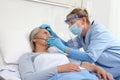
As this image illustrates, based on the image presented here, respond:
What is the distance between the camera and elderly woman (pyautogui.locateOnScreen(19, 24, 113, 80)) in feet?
5.10

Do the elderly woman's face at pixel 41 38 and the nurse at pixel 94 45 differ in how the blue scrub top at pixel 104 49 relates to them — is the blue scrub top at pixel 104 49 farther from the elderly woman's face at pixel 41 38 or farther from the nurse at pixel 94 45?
the elderly woman's face at pixel 41 38

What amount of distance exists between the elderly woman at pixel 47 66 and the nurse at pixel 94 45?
0.08 meters

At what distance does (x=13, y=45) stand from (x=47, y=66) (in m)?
0.40

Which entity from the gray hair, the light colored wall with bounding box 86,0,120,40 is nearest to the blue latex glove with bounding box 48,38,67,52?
the gray hair

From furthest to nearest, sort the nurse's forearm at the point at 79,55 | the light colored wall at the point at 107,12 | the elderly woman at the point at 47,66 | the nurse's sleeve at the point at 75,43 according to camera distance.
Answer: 1. the light colored wall at the point at 107,12
2. the nurse's sleeve at the point at 75,43
3. the nurse's forearm at the point at 79,55
4. the elderly woman at the point at 47,66

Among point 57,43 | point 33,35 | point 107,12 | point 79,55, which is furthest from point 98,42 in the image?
point 107,12

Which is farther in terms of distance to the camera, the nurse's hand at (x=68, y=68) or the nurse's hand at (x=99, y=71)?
the nurse's hand at (x=99, y=71)

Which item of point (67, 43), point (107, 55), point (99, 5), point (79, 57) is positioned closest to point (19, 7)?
point (67, 43)

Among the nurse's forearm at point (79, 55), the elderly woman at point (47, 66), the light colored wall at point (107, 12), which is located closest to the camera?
the elderly woman at point (47, 66)

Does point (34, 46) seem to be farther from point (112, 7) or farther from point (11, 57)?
point (112, 7)

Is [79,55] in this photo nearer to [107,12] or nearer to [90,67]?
[90,67]

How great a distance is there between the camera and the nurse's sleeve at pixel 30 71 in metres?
1.56

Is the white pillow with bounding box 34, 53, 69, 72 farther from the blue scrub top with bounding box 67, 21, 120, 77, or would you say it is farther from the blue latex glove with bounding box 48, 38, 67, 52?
the blue scrub top with bounding box 67, 21, 120, 77

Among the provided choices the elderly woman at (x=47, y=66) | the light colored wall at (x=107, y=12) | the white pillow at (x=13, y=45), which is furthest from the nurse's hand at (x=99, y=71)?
the light colored wall at (x=107, y=12)
